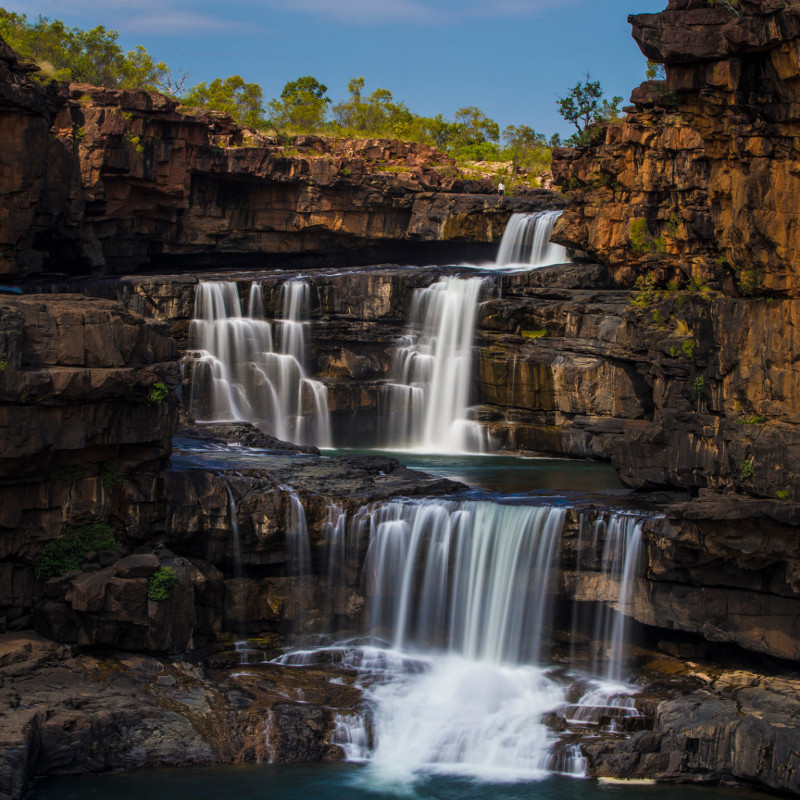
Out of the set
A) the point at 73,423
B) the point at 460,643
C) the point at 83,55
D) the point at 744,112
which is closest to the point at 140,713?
the point at 73,423

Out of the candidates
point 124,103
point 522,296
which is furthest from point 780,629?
point 124,103

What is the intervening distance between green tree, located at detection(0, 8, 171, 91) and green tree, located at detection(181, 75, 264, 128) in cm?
321

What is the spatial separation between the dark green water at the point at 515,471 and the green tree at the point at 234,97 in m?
33.8

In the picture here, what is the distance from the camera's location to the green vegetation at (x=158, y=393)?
18.4 m

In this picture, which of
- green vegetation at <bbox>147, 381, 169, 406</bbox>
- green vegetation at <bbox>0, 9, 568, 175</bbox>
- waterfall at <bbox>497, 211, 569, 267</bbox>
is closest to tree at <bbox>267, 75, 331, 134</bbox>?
green vegetation at <bbox>0, 9, 568, 175</bbox>

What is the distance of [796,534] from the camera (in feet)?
51.8

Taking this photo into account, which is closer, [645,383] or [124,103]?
[645,383]

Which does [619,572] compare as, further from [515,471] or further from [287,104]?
[287,104]

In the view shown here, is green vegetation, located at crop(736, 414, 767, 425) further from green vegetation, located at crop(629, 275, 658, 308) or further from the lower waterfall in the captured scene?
green vegetation, located at crop(629, 275, 658, 308)

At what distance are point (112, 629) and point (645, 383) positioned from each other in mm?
17835

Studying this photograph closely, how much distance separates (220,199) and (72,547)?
25.4m

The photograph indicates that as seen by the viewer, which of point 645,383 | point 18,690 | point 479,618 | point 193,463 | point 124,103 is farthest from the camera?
point 124,103

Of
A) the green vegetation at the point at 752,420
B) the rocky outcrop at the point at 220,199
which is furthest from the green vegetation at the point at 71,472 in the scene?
the rocky outcrop at the point at 220,199

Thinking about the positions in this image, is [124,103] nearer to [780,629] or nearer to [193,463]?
[193,463]
